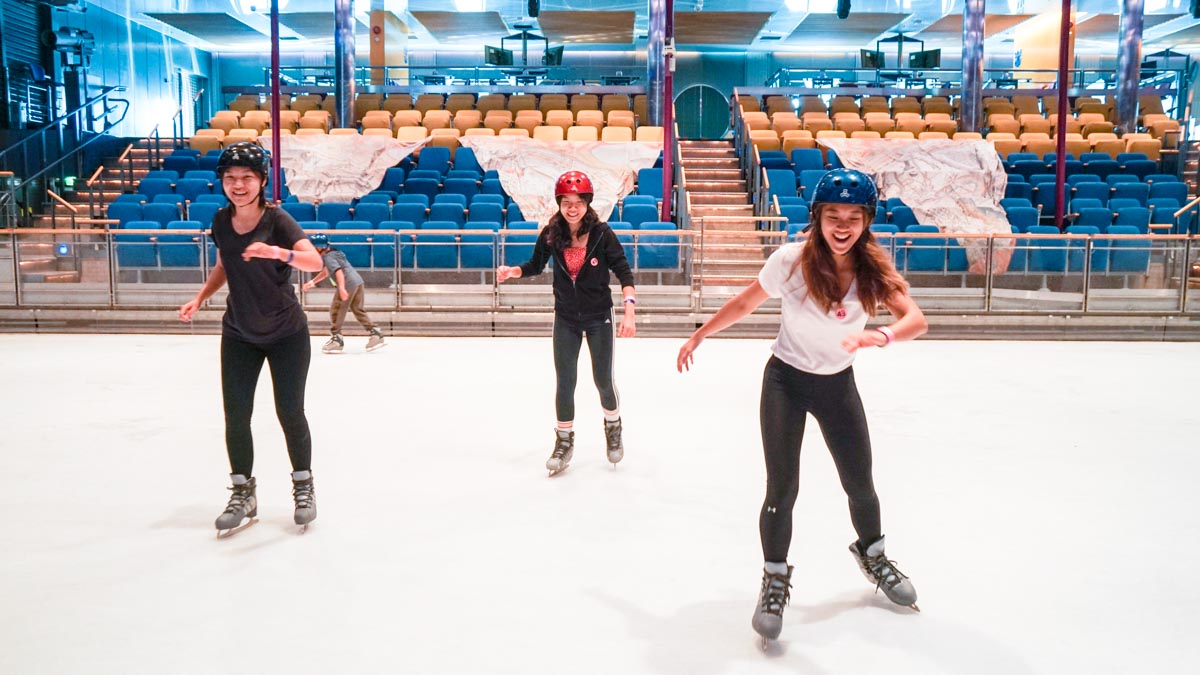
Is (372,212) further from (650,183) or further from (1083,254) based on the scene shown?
(1083,254)

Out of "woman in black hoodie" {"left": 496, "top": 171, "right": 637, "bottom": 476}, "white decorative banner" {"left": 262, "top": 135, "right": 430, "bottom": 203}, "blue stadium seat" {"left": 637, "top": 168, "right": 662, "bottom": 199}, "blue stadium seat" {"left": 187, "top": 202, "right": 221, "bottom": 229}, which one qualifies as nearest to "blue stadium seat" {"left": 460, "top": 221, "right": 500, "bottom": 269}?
"blue stadium seat" {"left": 637, "top": 168, "right": 662, "bottom": 199}

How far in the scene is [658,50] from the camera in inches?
682

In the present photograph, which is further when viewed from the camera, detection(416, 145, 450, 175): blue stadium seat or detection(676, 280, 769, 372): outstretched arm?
detection(416, 145, 450, 175): blue stadium seat

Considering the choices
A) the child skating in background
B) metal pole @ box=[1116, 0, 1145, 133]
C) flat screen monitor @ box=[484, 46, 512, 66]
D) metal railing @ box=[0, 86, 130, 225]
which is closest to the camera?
the child skating in background

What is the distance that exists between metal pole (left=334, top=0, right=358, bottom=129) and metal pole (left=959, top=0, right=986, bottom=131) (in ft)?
40.3

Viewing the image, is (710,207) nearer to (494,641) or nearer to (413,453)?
(413,453)

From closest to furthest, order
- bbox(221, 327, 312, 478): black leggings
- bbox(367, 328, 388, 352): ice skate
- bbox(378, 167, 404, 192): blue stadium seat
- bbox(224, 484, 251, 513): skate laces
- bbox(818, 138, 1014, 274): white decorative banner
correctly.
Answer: bbox(221, 327, 312, 478): black leggings, bbox(224, 484, 251, 513): skate laces, bbox(367, 328, 388, 352): ice skate, bbox(818, 138, 1014, 274): white decorative banner, bbox(378, 167, 404, 192): blue stadium seat

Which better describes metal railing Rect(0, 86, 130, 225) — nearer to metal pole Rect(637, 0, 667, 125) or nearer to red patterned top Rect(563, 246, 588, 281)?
metal pole Rect(637, 0, 667, 125)

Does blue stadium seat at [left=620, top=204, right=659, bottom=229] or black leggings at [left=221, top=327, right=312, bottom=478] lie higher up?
blue stadium seat at [left=620, top=204, right=659, bottom=229]

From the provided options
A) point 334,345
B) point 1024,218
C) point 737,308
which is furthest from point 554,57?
point 737,308

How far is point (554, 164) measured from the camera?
46.0 ft

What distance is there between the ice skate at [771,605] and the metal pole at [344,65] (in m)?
16.9

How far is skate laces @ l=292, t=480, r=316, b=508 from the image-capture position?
3.52 meters

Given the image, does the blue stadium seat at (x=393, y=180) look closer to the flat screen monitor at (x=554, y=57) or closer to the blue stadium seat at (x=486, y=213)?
the blue stadium seat at (x=486, y=213)
